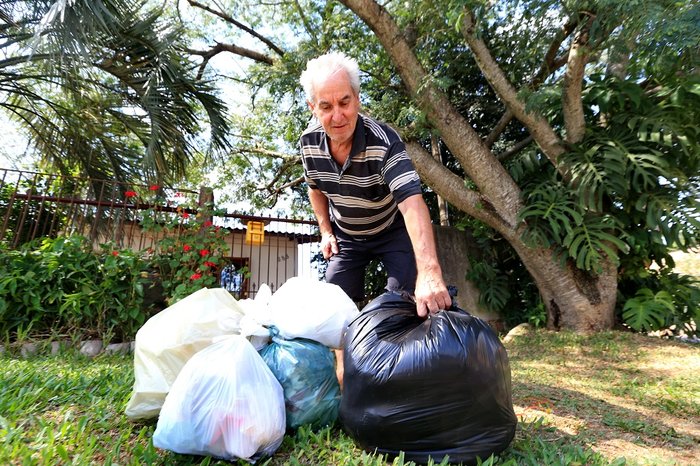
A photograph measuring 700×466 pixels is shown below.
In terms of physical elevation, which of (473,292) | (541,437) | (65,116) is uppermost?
(65,116)

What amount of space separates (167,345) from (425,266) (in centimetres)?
109

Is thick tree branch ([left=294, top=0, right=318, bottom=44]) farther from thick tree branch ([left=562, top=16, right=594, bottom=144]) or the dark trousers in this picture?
the dark trousers

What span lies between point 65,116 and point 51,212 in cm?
201

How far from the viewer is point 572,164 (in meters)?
4.11

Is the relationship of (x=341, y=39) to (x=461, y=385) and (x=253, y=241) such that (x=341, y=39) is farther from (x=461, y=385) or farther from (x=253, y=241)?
(x=461, y=385)

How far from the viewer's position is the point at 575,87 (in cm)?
401

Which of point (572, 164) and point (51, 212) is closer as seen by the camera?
point (572, 164)

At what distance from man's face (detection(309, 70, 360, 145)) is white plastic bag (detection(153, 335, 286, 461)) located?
106cm

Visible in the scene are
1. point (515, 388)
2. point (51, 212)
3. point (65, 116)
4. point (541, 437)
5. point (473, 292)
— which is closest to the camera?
point (541, 437)

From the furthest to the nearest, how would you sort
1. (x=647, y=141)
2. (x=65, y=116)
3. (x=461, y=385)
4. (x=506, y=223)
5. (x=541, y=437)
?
(x=65, y=116)
(x=506, y=223)
(x=647, y=141)
(x=541, y=437)
(x=461, y=385)

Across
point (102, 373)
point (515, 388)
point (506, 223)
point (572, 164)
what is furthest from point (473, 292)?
point (102, 373)

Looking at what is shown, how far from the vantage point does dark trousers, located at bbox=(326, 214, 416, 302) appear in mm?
2076

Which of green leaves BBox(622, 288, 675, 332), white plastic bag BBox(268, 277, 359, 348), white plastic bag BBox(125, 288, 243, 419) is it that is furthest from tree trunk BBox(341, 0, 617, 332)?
white plastic bag BBox(125, 288, 243, 419)

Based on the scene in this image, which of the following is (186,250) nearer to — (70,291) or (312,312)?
(70,291)
